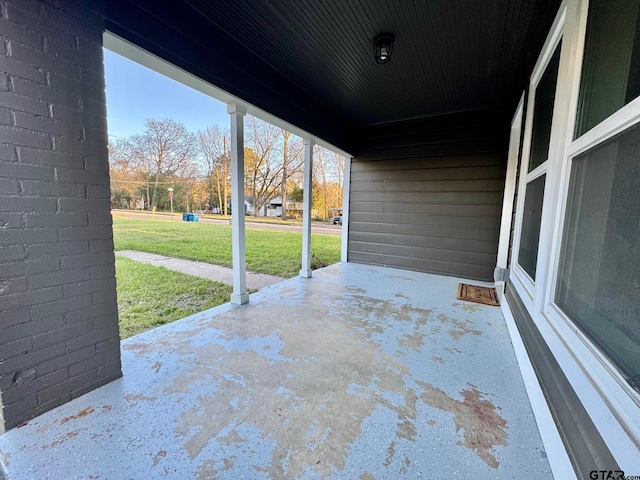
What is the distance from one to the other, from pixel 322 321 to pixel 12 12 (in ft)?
9.46

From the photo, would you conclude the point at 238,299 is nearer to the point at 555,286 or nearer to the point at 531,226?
→ the point at 555,286

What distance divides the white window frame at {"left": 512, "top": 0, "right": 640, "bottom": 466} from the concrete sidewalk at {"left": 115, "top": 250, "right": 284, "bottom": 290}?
337 cm

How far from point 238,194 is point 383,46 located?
2120 millimetres


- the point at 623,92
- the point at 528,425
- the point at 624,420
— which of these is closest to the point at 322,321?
the point at 528,425

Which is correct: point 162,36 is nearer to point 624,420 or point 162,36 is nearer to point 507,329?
point 624,420

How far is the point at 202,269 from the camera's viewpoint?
4.94 metres

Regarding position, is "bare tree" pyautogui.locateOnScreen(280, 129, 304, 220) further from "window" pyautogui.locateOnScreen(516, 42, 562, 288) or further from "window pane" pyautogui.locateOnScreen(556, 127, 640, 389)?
"window pane" pyautogui.locateOnScreen(556, 127, 640, 389)

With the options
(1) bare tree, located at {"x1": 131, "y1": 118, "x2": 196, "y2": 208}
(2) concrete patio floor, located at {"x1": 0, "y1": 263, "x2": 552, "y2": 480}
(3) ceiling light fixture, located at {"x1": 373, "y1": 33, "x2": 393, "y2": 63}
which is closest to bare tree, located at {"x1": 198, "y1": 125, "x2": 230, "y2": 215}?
(1) bare tree, located at {"x1": 131, "y1": 118, "x2": 196, "y2": 208}

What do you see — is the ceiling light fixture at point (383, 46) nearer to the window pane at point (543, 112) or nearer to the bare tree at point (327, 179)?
the window pane at point (543, 112)

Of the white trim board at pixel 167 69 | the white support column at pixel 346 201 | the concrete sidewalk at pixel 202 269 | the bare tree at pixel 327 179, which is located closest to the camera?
the white trim board at pixel 167 69

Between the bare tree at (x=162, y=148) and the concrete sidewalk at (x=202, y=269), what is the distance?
5997 mm

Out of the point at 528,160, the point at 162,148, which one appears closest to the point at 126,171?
the point at 162,148

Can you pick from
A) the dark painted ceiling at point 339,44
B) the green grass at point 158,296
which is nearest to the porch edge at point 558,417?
the dark painted ceiling at point 339,44

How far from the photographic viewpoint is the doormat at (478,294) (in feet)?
11.0
